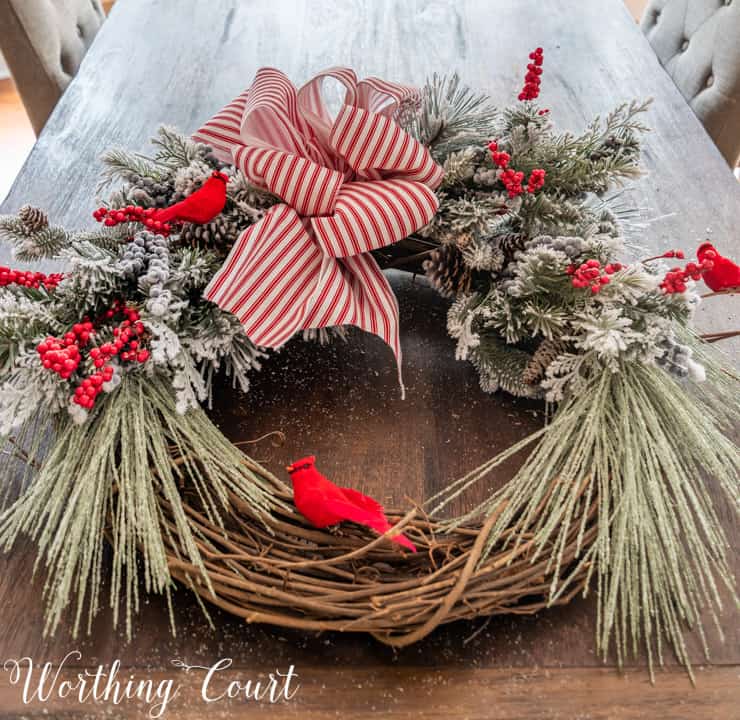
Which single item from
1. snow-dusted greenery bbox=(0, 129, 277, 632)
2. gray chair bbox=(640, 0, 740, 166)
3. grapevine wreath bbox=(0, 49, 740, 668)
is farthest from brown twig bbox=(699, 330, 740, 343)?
gray chair bbox=(640, 0, 740, 166)

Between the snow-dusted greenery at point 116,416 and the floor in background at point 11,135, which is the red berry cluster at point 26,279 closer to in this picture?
the snow-dusted greenery at point 116,416

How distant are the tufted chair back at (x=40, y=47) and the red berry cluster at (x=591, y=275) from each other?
45.4 inches

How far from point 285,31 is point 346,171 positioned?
72cm

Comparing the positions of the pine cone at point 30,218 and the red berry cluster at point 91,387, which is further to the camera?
the pine cone at point 30,218

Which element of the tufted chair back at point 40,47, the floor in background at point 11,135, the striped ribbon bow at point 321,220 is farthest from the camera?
the floor in background at point 11,135

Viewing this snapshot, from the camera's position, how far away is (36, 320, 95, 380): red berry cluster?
22.4 inches

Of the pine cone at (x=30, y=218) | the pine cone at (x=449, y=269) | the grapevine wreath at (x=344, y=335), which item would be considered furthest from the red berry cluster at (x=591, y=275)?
the pine cone at (x=30, y=218)

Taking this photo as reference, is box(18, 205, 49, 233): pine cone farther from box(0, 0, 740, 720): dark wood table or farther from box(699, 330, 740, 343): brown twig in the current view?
box(699, 330, 740, 343): brown twig

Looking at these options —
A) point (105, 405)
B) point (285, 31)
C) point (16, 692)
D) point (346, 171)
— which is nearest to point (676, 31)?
point (285, 31)

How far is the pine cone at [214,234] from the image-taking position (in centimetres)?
69

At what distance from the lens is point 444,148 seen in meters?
0.75

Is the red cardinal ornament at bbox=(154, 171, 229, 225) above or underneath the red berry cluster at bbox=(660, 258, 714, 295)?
underneath

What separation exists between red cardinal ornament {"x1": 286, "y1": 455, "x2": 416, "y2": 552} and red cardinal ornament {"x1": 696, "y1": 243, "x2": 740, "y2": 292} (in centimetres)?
34

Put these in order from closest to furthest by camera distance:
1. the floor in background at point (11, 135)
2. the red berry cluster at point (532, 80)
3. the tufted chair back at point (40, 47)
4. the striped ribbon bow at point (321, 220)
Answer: the striped ribbon bow at point (321, 220) → the red berry cluster at point (532, 80) → the tufted chair back at point (40, 47) → the floor in background at point (11, 135)
